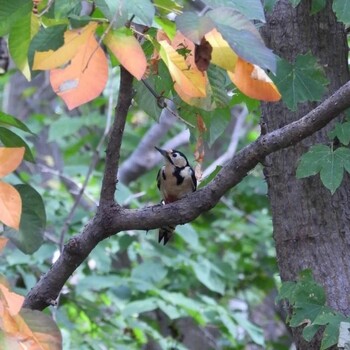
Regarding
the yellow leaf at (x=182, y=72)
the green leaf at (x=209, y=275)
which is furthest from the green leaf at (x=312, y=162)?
the green leaf at (x=209, y=275)

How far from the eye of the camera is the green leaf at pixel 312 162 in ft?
7.09

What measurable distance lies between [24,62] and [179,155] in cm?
186

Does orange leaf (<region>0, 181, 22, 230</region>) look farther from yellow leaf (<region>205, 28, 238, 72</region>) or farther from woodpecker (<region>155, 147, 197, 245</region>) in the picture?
woodpecker (<region>155, 147, 197, 245</region>)

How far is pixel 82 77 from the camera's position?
4.09ft

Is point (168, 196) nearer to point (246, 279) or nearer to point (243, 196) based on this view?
point (243, 196)

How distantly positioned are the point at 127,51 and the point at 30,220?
0.79 m

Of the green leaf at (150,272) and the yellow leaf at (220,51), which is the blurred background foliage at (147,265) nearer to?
the green leaf at (150,272)

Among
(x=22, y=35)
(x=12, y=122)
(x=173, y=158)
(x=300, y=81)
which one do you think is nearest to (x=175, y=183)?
(x=173, y=158)

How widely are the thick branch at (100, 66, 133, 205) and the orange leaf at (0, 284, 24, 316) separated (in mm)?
488

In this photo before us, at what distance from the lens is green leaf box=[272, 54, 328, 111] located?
2.26 m

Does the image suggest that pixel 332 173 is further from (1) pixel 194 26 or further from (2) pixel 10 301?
(2) pixel 10 301

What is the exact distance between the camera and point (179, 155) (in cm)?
334

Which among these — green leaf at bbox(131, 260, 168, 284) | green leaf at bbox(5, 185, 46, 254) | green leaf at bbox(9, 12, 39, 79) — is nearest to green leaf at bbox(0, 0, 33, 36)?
green leaf at bbox(9, 12, 39, 79)

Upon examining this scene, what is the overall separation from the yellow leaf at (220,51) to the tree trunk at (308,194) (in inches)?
40.2
